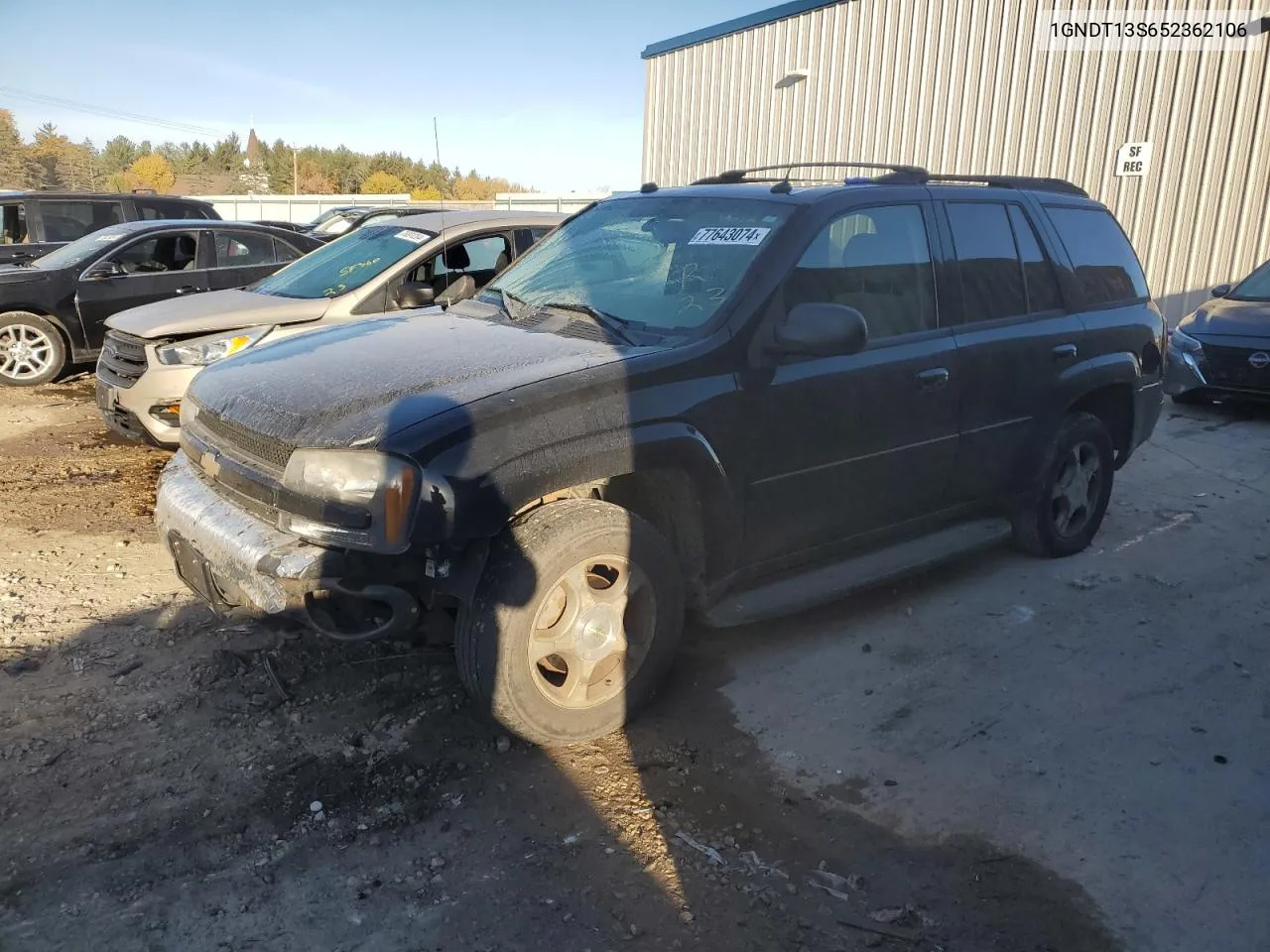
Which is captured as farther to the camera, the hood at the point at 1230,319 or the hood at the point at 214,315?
the hood at the point at 1230,319

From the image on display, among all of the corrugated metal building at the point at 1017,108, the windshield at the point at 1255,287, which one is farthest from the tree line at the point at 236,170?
the windshield at the point at 1255,287

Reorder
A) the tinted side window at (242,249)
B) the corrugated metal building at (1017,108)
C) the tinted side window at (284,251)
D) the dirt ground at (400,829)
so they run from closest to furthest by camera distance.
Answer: the dirt ground at (400,829) → the tinted side window at (242,249) → the tinted side window at (284,251) → the corrugated metal building at (1017,108)

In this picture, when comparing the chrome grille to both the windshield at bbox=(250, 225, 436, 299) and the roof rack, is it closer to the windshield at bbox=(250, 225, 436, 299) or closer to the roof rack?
the windshield at bbox=(250, 225, 436, 299)

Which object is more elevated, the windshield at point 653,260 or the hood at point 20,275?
the windshield at point 653,260

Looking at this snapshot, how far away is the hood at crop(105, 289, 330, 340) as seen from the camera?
20.0 ft

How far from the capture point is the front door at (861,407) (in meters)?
3.66

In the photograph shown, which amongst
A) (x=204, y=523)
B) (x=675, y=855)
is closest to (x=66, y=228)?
(x=204, y=523)

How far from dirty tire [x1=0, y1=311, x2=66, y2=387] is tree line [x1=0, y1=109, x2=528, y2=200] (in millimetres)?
56627

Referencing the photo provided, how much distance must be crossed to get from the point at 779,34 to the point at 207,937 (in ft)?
54.4

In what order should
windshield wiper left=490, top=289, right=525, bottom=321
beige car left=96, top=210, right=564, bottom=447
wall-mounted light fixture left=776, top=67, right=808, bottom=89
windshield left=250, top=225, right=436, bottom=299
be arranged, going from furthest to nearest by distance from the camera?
wall-mounted light fixture left=776, top=67, right=808, bottom=89
windshield left=250, top=225, right=436, bottom=299
beige car left=96, top=210, right=564, bottom=447
windshield wiper left=490, top=289, right=525, bottom=321

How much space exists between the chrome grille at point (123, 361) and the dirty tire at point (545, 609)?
412 cm

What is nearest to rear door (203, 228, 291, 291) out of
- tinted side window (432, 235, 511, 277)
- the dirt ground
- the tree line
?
tinted side window (432, 235, 511, 277)

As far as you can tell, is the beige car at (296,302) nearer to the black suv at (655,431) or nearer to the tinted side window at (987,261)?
the black suv at (655,431)

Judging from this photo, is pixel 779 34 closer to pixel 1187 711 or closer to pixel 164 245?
pixel 164 245
